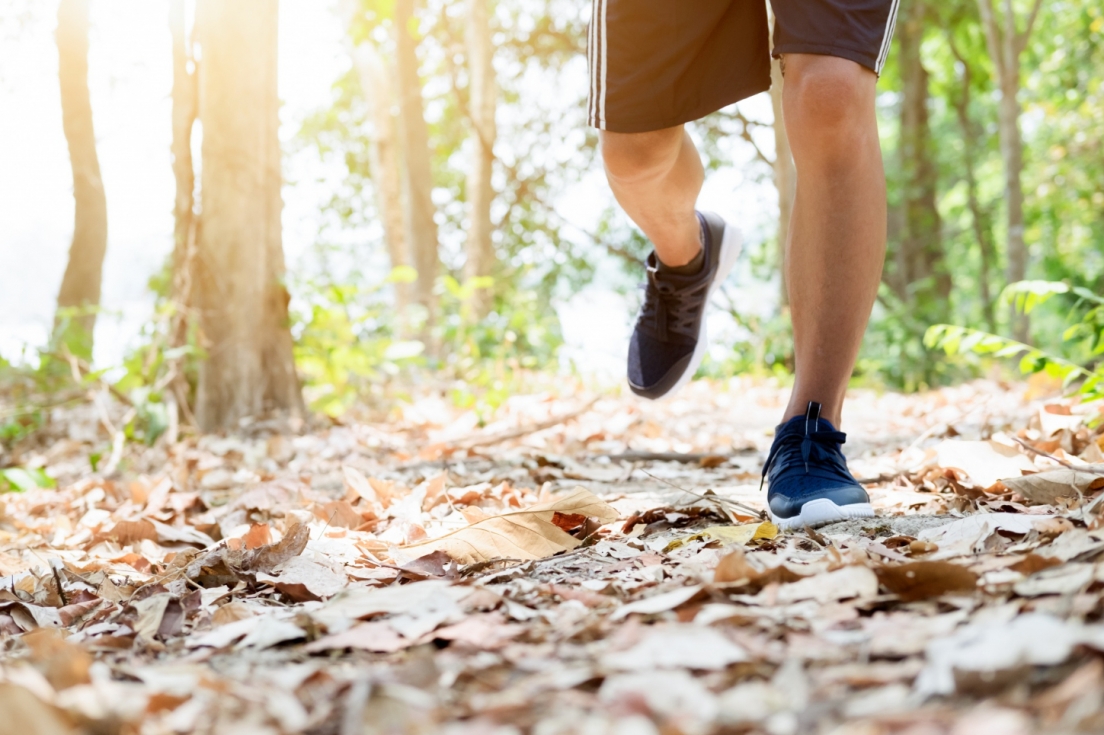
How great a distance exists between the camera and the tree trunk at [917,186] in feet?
39.5

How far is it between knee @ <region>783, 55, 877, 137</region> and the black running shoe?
957 mm

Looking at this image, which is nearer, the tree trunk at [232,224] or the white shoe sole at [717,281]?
the white shoe sole at [717,281]

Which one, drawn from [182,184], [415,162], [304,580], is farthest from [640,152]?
[415,162]

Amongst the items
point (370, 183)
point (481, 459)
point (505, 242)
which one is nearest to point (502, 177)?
point (505, 242)

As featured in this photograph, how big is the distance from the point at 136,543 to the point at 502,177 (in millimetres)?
11579

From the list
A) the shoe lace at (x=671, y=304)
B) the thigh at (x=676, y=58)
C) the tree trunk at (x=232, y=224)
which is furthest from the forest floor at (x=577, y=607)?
the tree trunk at (x=232, y=224)

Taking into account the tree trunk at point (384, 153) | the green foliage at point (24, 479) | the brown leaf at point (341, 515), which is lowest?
the green foliage at point (24, 479)

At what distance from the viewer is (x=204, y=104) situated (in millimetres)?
3828

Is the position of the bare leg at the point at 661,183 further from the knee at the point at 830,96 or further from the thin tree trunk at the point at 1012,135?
the thin tree trunk at the point at 1012,135

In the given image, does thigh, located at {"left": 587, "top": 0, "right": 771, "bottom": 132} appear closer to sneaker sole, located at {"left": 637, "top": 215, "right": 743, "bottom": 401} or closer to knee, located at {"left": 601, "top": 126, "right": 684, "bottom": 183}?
knee, located at {"left": 601, "top": 126, "right": 684, "bottom": 183}

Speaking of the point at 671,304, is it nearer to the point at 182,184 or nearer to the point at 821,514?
the point at 821,514

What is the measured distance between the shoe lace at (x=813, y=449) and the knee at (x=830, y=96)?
0.57 metres

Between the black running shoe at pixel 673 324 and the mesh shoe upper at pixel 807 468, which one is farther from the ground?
the black running shoe at pixel 673 324

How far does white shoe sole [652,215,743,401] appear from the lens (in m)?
2.71
